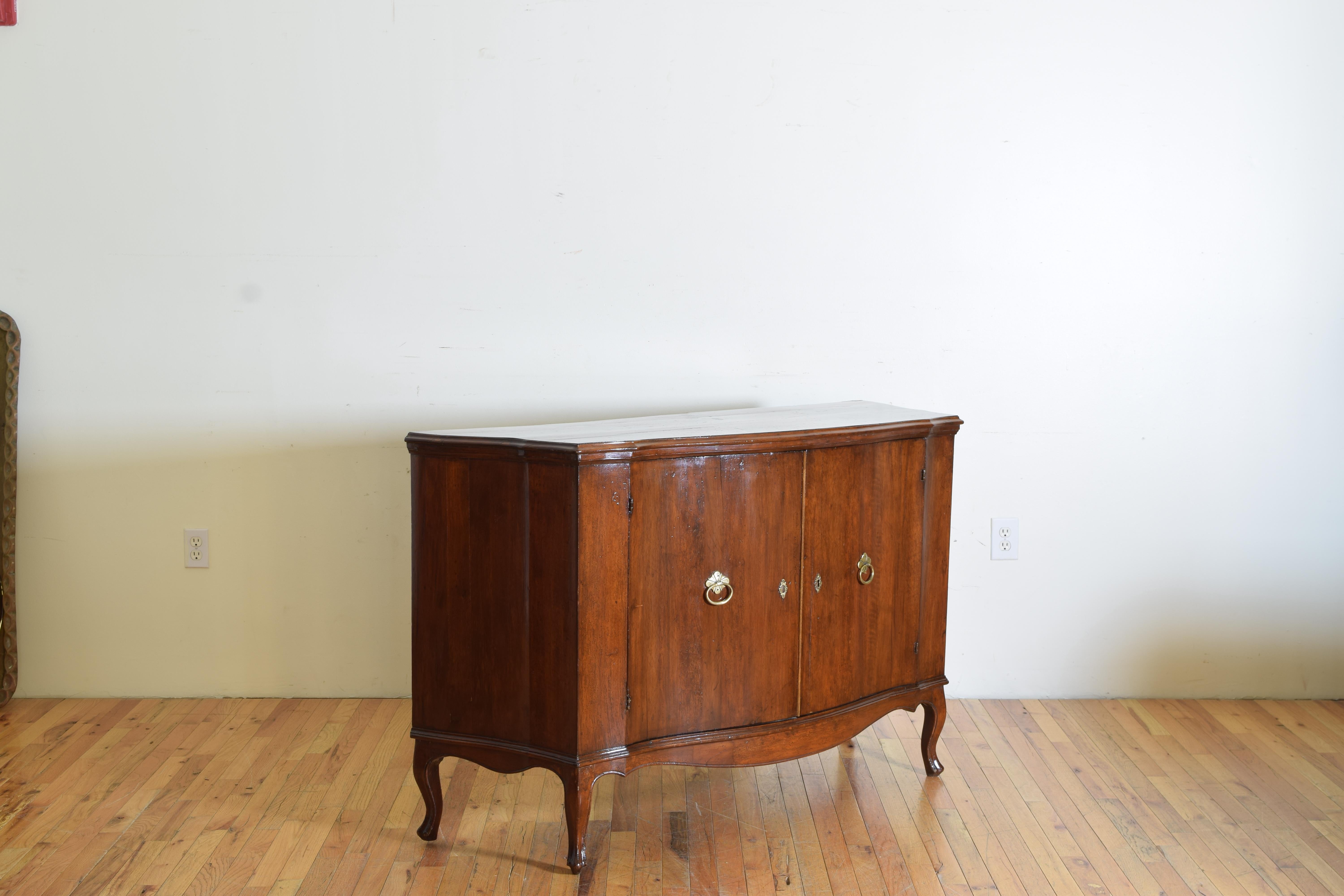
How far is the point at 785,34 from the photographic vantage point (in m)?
2.62

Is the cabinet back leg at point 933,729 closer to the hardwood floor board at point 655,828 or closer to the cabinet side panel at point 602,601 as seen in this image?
→ the hardwood floor board at point 655,828

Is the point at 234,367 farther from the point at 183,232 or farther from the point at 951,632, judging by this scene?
the point at 951,632

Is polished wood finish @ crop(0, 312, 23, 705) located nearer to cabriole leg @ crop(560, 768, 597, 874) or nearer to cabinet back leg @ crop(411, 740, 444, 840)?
cabinet back leg @ crop(411, 740, 444, 840)

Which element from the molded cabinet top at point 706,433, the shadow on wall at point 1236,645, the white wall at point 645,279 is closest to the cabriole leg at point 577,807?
the molded cabinet top at point 706,433

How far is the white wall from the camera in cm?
261

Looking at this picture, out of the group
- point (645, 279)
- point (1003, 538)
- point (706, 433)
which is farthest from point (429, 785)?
point (1003, 538)

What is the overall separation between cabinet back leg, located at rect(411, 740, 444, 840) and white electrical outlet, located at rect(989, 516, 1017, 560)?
154cm

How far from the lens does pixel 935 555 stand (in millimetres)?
2311

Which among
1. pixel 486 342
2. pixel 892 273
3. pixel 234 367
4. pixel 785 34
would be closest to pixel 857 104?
pixel 785 34

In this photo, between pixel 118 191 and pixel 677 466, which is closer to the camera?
pixel 677 466

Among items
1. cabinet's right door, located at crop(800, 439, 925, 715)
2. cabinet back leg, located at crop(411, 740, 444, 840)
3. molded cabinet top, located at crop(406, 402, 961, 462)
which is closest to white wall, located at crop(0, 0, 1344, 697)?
molded cabinet top, located at crop(406, 402, 961, 462)

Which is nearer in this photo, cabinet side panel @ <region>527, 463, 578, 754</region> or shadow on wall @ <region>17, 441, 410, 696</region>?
cabinet side panel @ <region>527, 463, 578, 754</region>

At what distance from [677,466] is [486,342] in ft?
3.11

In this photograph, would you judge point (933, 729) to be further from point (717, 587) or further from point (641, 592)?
point (641, 592)
